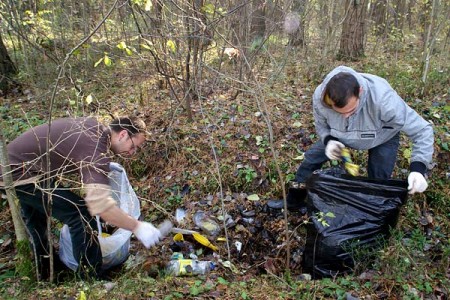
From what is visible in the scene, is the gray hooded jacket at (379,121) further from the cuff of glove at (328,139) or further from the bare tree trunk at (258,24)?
the bare tree trunk at (258,24)

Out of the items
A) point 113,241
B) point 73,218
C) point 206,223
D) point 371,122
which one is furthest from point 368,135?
point 73,218

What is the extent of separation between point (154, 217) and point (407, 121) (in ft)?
7.93

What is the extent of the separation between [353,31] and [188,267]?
5.43m

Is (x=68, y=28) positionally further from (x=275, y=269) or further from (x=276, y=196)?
(x=275, y=269)

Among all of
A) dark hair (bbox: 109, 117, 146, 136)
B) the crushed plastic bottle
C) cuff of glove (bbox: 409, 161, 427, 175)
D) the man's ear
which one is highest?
dark hair (bbox: 109, 117, 146, 136)

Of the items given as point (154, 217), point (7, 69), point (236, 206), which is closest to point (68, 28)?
point (7, 69)

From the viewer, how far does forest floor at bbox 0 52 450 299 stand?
7.27ft

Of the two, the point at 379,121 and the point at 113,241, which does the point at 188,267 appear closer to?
the point at 113,241

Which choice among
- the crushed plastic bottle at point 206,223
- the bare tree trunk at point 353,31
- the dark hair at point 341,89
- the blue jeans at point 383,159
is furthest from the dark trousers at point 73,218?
the bare tree trunk at point 353,31

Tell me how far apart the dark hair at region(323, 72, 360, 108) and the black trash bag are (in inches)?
23.2

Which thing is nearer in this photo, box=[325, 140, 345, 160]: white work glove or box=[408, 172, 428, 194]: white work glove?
box=[408, 172, 428, 194]: white work glove

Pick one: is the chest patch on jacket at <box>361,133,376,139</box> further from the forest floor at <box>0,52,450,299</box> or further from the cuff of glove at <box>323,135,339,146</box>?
the forest floor at <box>0,52,450,299</box>

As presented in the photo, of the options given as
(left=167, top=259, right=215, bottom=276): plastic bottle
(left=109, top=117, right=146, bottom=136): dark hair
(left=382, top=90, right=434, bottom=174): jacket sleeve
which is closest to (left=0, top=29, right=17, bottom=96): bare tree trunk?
(left=109, top=117, right=146, bottom=136): dark hair

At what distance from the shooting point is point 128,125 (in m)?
2.49
